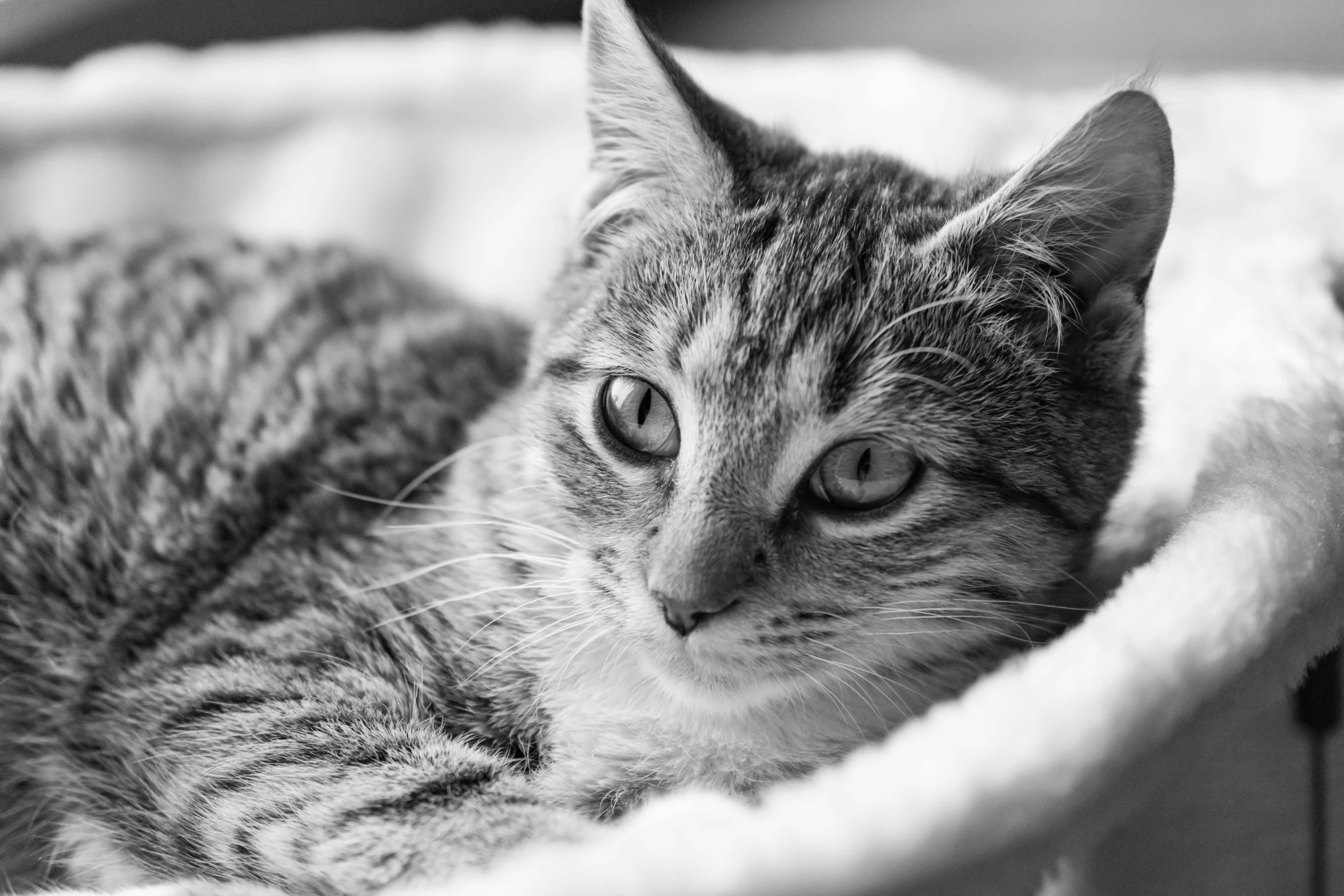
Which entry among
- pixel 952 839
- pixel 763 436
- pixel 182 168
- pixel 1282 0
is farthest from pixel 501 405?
pixel 1282 0

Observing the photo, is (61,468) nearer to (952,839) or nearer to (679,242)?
(679,242)

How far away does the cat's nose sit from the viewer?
1265mm

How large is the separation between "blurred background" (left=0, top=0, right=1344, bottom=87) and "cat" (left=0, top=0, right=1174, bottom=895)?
70.2 inches

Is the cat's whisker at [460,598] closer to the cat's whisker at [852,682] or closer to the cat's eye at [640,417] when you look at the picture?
the cat's eye at [640,417]

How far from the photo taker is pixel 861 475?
1362 mm

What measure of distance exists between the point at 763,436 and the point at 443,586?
59cm

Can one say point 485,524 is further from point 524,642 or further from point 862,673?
point 862,673

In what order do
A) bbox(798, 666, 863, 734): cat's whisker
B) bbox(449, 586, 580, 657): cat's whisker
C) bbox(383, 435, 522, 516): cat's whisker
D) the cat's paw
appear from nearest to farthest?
the cat's paw < bbox(798, 666, 863, 734): cat's whisker < bbox(449, 586, 580, 657): cat's whisker < bbox(383, 435, 522, 516): cat's whisker

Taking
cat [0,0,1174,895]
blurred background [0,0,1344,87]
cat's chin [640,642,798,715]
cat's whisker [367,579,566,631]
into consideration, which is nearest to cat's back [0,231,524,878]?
cat [0,0,1174,895]

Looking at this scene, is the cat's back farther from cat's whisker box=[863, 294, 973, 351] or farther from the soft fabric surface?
cat's whisker box=[863, 294, 973, 351]

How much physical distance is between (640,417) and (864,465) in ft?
0.98

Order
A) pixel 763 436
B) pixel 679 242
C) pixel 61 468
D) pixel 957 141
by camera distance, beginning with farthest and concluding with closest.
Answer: pixel 957 141, pixel 61 468, pixel 679 242, pixel 763 436

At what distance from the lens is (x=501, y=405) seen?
1886 millimetres

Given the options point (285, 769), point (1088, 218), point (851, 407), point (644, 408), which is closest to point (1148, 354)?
point (1088, 218)
